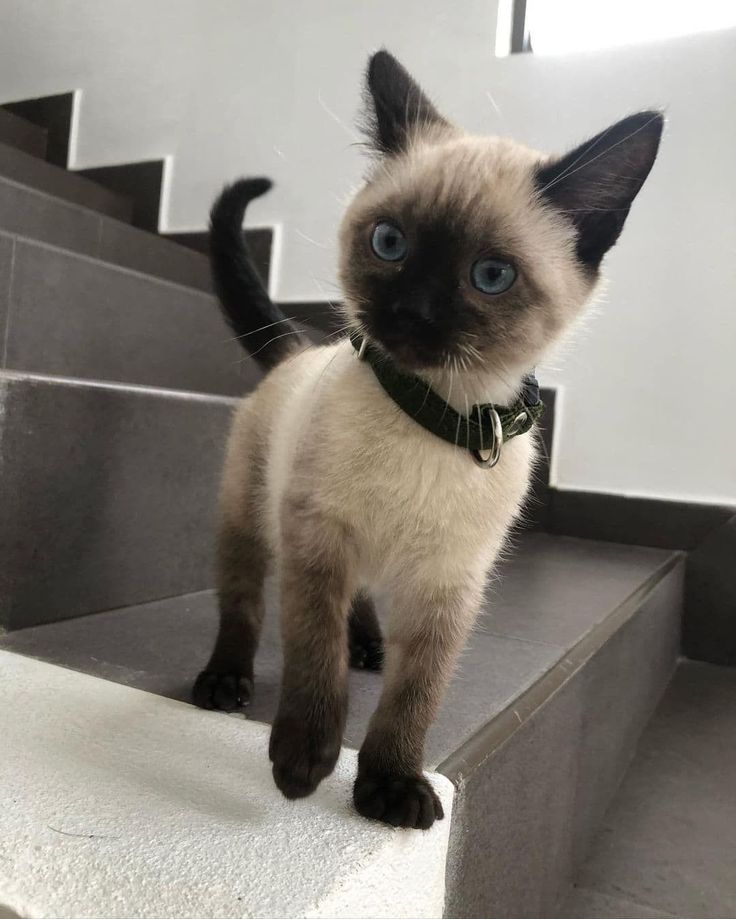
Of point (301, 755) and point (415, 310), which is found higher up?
point (415, 310)

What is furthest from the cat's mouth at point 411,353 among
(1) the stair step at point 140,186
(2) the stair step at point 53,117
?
(2) the stair step at point 53,117

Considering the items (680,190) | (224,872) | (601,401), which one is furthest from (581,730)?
(680,190)

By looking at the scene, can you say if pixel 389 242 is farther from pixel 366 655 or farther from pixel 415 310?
pixel 366 655

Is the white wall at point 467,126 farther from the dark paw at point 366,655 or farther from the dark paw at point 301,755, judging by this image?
the dark paw at point 301,755

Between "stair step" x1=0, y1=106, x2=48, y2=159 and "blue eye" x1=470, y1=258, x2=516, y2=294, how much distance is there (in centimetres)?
241

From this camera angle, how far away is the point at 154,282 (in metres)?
1.74

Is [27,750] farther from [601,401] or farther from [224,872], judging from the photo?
[601,401]

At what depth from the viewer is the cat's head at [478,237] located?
643 millimetres

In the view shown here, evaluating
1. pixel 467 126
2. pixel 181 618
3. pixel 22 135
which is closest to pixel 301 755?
pixel 181 618

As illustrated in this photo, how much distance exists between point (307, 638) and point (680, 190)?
1.75m

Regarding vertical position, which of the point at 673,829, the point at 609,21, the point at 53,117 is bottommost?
the point at 673,829

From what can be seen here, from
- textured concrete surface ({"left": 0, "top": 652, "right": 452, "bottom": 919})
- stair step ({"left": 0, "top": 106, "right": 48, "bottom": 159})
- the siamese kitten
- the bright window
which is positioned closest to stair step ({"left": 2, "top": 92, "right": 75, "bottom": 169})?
stair step ({"left": 0, "top": 106, "right": 48, "bottom": 159})

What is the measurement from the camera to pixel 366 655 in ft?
3.49

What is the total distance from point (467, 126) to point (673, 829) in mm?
1883
